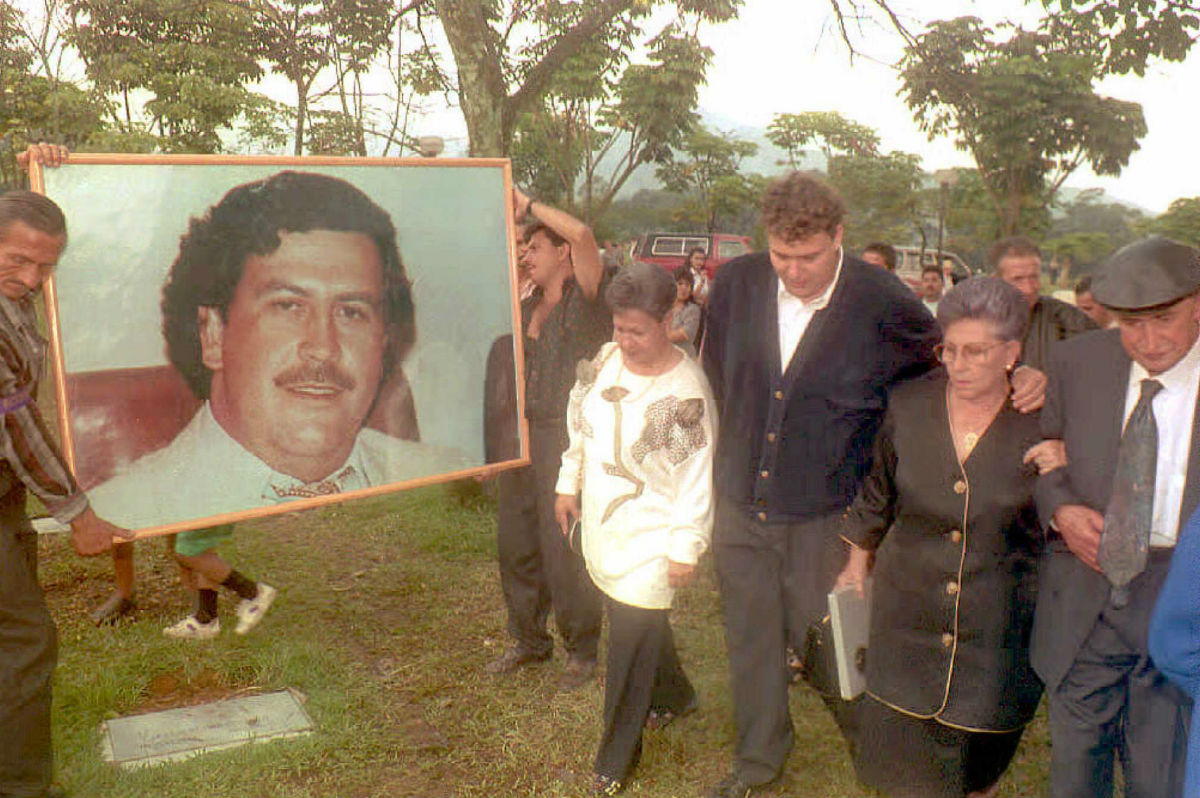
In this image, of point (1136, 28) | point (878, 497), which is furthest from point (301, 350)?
point (1136, 28)

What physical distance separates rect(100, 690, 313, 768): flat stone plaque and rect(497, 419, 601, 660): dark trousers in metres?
1.12

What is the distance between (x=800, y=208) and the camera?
314cm

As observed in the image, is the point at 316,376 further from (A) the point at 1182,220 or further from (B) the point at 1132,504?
(A) the point at 1182,220

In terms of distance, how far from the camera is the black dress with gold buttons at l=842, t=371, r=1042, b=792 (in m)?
2.95

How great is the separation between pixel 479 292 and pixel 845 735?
99.8 inches

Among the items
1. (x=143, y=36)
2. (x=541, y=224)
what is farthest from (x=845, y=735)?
(x=143, y=36)

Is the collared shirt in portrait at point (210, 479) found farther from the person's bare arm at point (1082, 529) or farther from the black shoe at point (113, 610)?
the person's bare arm at point (1082, 529)

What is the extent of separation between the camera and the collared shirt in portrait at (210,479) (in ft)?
12.2

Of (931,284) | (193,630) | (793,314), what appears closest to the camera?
(793,314)

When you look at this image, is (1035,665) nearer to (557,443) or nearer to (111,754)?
(557,443)

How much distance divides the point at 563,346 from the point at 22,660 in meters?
2.41

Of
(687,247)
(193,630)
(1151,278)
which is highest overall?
(687,247)

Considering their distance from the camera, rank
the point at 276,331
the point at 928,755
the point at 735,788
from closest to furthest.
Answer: the point at 928,755, the point at 735,788, the point at 276,331

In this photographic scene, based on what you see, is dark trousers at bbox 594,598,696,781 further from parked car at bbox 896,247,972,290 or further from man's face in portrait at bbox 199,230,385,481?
parked car at bbox 896,247,972,290
